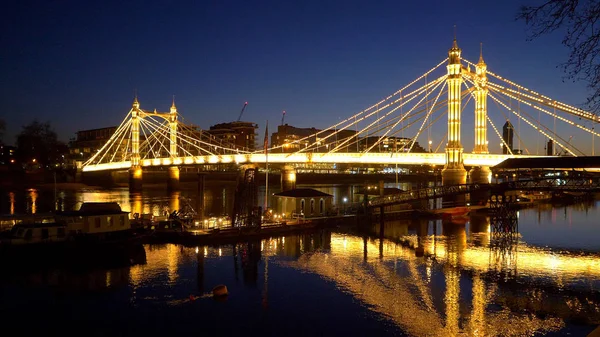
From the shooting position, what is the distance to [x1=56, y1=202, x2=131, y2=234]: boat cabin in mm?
34312

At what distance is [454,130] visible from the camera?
2635 inches

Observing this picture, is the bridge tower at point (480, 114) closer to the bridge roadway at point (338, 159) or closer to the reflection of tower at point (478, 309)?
the bridge roadway at point (338, 159)

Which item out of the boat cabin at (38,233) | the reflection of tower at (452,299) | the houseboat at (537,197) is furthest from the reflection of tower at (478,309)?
the houseboat at (537,197)

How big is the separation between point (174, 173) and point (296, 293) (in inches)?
3514

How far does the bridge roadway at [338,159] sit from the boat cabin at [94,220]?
4314 centimetres

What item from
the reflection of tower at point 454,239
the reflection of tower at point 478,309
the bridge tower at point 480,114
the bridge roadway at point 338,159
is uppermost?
the bridge tower at point 480,114

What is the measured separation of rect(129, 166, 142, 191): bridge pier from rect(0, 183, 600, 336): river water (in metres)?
75.0

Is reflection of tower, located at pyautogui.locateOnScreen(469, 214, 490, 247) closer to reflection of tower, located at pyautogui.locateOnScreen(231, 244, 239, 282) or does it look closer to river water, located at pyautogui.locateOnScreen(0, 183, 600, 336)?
river water, located at pyautogui.locateOnScreen(0, 183, 600, 336)

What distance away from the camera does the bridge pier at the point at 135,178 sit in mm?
109387

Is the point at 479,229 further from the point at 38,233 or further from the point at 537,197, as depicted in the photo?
the point at 537,197

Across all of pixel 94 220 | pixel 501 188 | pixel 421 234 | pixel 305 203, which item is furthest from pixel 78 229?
pixel 501 188

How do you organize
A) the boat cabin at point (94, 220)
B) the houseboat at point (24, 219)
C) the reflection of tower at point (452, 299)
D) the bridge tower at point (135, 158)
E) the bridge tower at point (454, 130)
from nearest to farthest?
the reflection of tower at point (452, 299), the boat cabin at point (94, 220), the houseboat at point (24, 219), the bridge tower at point (454, 130), the bridge tower at point (135, 158)

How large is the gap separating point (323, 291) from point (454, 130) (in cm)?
4614

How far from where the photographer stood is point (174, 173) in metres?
111
